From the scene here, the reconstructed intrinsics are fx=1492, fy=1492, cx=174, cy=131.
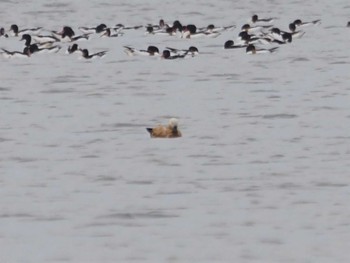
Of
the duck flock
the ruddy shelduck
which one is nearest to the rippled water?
the ruddy shelduck

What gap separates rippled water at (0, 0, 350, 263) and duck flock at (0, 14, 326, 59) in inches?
29.8

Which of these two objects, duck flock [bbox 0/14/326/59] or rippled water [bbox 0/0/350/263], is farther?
duck flock [bbox 0/14/326/59]

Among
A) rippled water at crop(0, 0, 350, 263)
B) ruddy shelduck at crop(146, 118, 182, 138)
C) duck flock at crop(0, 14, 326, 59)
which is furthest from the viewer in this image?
duck flock at crop(0, 14, 326, 59)

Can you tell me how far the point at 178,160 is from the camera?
2067cm

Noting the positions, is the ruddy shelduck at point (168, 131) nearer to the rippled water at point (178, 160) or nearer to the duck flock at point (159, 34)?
the rippled water at point (178, 160)

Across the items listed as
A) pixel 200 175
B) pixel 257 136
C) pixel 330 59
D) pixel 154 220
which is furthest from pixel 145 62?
pixel 154 220

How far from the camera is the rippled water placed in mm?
15375

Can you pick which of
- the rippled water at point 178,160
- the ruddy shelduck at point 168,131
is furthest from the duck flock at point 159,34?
the ruddy shelduck at point 168,131

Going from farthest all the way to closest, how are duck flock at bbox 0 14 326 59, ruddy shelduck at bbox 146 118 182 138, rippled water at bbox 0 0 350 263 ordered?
1. duck flock at bbox 0 14 326 59
2. ruddy shelduck at bbox 146 118 182 138
3. rippled water at bbox 0 0 350 263

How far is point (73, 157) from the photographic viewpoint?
2098 centimetres

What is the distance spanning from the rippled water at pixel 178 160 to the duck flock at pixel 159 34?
758 mm

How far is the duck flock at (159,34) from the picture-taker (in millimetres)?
39375

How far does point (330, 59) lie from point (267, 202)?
19.6 meters

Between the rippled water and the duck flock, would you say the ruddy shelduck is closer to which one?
the rippled water
